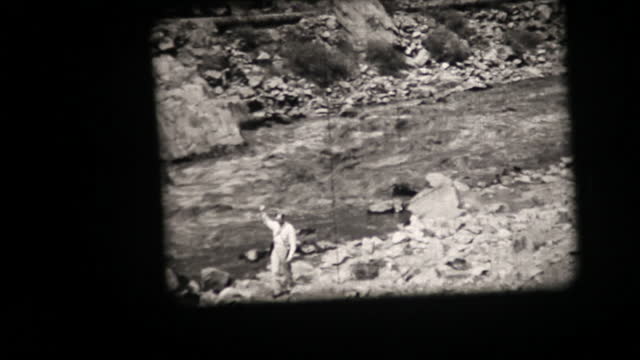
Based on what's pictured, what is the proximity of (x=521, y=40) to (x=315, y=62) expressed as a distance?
5.71 ft

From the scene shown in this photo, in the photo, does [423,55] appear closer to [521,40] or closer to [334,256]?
[521,40]

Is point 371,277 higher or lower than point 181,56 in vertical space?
lower

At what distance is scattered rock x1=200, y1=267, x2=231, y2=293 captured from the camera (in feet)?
13.2

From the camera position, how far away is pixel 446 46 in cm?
403

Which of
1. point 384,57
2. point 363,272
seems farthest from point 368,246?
point 384,57

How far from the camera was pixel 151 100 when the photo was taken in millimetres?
4004

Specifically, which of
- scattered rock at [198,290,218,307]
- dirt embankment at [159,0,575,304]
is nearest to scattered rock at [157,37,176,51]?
dirt embankment at [159,0,575,304]

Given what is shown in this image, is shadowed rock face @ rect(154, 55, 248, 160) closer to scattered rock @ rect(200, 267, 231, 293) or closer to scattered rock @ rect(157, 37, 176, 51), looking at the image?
scattered rock @ rect(157, 37, 176, 51)

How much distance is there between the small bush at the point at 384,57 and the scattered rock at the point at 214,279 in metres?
2.15

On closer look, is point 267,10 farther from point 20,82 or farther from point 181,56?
point 20,82

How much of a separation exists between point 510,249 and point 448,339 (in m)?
0.92

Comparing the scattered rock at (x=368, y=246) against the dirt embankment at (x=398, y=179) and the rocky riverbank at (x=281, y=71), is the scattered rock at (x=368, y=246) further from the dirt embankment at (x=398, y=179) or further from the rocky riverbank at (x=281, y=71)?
the rocky riverbank at (x=281, y=71)

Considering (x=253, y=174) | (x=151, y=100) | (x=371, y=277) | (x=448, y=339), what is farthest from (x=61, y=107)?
(x=448, y=339)

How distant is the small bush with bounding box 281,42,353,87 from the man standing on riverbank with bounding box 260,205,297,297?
119 centimetres
